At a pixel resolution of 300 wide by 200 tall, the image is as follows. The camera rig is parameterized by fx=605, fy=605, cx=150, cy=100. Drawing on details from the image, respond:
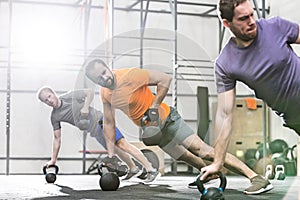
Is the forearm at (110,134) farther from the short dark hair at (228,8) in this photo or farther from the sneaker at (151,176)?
the short dark hair at (228,8)

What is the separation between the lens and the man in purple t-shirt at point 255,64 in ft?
7.79

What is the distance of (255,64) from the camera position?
2.52 meters

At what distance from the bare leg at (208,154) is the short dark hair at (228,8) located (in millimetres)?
1642

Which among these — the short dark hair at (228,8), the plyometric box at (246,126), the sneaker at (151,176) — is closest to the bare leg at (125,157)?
the sneaker at (151,176)

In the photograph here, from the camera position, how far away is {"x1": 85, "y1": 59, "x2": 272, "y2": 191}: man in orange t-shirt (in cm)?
365

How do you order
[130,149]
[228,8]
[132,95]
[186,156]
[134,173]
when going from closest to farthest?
[228,8] < [132,95] < [186,156] < [130,149] < [134,173]

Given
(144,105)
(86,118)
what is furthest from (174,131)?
(86,118)

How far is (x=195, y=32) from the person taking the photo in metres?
10.7

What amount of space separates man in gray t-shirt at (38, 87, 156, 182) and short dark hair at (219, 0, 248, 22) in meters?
1.95

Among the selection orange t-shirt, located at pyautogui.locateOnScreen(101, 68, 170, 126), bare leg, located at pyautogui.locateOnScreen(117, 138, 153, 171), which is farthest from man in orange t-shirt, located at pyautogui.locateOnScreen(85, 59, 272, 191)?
bare leg, located at pyautogui.locateOnScreen(117, 138, 153, 171)

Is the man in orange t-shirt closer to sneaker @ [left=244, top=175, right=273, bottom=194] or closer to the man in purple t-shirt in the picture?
sneaker @ [left=244, top=175, right=273, bottom=194]

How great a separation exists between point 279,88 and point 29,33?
7.70 meters

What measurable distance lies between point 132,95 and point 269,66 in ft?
4.81

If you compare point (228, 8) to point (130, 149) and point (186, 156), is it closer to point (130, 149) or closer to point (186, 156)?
point (186, 156)
